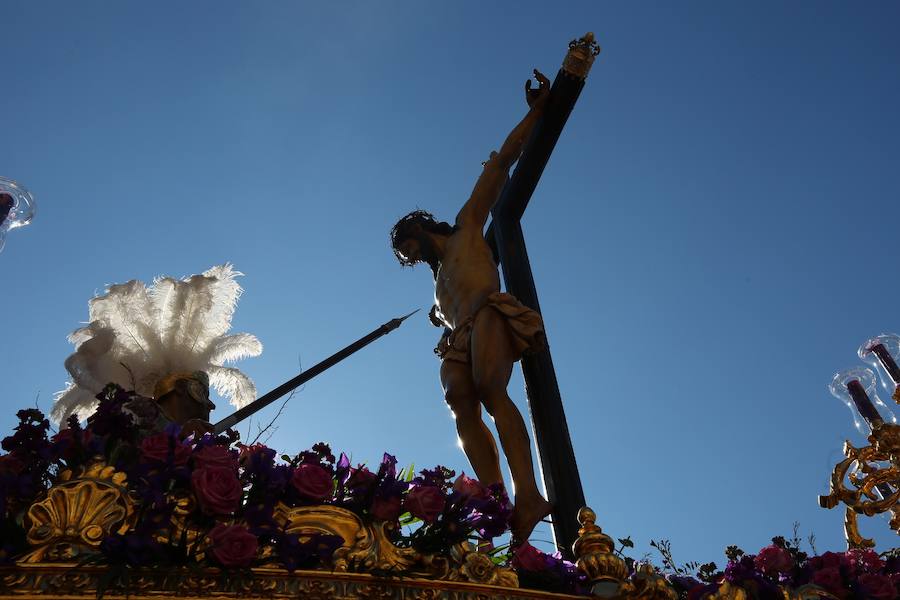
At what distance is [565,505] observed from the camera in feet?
12.3

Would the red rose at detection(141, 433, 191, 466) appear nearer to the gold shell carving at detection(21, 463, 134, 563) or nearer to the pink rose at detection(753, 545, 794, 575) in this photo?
the gold shell carving at detection(21, 463, 134, 563)

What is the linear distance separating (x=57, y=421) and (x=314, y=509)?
6.16 ft

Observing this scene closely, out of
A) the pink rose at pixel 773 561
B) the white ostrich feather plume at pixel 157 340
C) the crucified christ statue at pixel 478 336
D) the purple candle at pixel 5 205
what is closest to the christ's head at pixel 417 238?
the crucified christ statue at pixel 478 336

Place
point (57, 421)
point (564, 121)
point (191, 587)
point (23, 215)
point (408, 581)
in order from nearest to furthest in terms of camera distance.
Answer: point (191, 587)
point (408, 581)
point (57, 421)
point (23, 215)
point (564, 121)

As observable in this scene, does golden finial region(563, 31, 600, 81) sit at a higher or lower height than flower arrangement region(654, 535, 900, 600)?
higher

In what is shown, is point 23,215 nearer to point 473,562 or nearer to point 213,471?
point 213,471

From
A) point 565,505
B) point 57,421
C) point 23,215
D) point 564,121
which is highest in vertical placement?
point 564,121

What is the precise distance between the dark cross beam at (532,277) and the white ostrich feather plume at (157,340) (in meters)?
1.51

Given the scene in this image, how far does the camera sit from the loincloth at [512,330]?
13.6ft

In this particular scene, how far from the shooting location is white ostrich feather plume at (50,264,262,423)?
359cm

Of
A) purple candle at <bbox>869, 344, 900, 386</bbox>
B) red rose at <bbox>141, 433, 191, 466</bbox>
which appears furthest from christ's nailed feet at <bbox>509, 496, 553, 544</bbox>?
purple candle at <bbox>869, 344, 900, 386</bbox>

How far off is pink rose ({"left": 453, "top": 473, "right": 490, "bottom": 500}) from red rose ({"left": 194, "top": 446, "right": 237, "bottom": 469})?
0.70 m

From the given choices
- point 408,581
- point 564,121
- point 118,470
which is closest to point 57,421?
point 118,470

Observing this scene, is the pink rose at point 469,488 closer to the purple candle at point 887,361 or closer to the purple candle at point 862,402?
the purple candle at point 862,402
